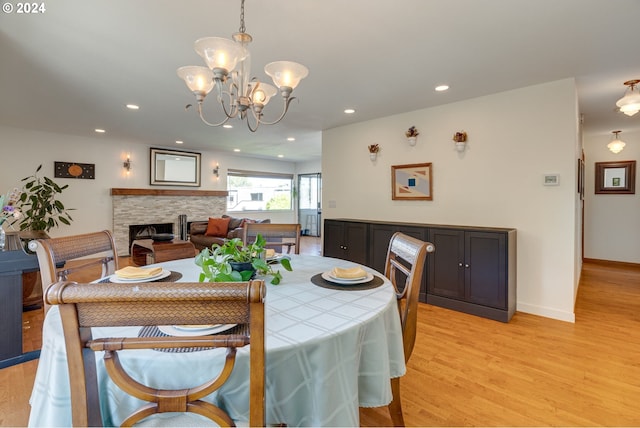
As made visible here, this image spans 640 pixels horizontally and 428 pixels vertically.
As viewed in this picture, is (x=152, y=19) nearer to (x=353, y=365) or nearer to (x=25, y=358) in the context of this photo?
(x=353, y=365)

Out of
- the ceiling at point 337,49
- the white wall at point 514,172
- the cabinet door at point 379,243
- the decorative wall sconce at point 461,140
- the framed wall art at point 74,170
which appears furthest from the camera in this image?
the framed wall art at point 74,170

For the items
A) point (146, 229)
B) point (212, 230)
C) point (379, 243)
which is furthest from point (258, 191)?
point (379, 243)

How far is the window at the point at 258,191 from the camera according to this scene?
839 cm

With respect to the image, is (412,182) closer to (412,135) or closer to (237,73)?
(412,135)

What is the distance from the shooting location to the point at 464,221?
11.9ft

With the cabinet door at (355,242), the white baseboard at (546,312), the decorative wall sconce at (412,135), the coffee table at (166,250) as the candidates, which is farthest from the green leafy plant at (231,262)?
the coffee table at (166,250)

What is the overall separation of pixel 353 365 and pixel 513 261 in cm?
286

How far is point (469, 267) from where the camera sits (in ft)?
10.5

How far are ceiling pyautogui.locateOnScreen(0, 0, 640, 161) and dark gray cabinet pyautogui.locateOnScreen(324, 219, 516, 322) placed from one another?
4.87 ft

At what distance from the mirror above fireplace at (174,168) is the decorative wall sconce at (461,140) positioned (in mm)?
5817

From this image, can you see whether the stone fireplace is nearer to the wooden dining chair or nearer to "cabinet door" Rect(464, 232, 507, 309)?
"cabinet door" Rect(464, 232, 507, 309)

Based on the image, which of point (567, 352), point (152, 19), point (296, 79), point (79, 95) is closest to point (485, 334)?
point (567, 352)

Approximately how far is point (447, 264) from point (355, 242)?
3.96 ft

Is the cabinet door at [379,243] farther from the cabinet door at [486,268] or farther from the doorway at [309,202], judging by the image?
the doorway at [309,202]
